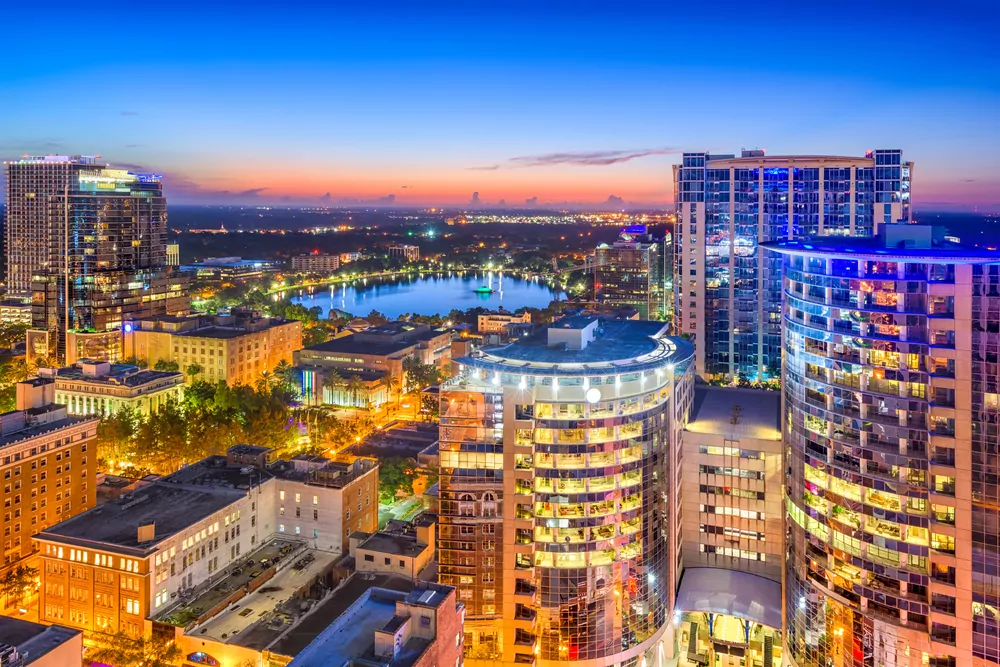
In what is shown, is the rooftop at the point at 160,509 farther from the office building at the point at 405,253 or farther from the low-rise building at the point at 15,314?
the office building at the point at 405,253

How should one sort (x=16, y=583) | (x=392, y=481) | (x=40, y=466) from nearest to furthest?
(x=16, y=583)
(x=40, y=466)
(x=392, y=481)

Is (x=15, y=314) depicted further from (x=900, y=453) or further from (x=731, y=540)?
(x=900, y=453)

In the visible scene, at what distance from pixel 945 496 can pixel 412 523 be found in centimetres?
1322

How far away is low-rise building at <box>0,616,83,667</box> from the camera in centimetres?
1175

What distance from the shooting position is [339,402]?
1587 inches

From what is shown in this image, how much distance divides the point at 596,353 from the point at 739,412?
598cm

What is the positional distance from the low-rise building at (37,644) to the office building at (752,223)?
30.7 metres

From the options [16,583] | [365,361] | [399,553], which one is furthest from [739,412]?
[365,361]

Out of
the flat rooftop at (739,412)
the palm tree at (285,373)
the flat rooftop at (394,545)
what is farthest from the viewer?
the palm tree at (285,373)

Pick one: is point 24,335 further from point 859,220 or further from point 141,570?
point 859,220

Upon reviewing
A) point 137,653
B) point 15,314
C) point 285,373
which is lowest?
point 137,653

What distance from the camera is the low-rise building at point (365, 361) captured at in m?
40.2

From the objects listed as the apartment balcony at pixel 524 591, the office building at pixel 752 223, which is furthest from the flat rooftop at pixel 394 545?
the office building at pixel 752 223

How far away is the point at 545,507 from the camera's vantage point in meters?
16.3
